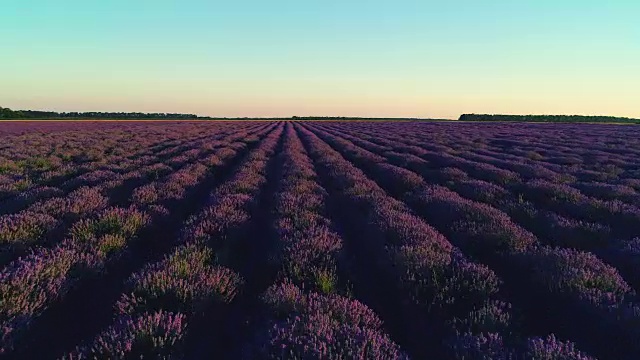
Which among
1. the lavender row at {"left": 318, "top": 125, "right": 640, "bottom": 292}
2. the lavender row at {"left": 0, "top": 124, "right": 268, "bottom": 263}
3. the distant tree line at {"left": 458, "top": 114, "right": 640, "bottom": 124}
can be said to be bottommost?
the lavender row at {"left": 318, "top": 125, "right": 640, "bottom": 292}

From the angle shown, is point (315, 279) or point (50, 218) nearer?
point (315, 279)

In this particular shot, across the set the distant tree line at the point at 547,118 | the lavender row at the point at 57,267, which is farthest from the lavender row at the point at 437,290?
the distant tree line at the point at 547,118

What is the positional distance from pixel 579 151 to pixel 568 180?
1061cm

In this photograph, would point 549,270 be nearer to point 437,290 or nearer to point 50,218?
point 437,290

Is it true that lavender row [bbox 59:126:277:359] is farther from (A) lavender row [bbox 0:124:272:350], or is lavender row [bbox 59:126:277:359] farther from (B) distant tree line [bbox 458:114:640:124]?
(B) distant tree line [bbox 458:114:640:124]

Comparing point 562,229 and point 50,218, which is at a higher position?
point 50,218

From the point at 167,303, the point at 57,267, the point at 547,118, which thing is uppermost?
the point at 547,118

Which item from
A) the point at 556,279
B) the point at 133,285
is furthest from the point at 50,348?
the point at 556,279

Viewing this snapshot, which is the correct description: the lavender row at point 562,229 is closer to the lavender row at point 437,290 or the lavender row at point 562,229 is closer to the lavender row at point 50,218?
A: the lavender row at point 437,290

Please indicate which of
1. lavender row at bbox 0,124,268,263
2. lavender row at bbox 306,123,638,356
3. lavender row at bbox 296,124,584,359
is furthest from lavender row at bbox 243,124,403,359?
lavender row at bbox 0,124,268,263

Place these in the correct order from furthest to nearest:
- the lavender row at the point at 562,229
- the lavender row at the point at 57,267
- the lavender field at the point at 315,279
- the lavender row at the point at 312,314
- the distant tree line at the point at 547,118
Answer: the distant tree line at the point at 547,118 → the lavender row at the point at 562,229 → the lavender row at the point at 57,267 → the lavender field at the point at 315,279 → the lavender row at the point at 312,314

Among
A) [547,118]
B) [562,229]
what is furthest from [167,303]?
[547,118]

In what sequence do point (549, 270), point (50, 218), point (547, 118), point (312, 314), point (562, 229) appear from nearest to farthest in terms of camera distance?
point (312, 314)
point (549, 270)
point (50, 218)
point (562, 229)
point (547, 118)

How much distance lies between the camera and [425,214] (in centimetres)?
837
